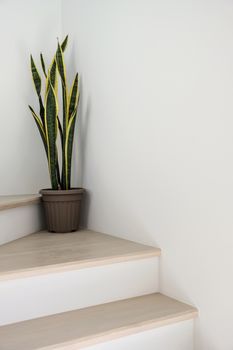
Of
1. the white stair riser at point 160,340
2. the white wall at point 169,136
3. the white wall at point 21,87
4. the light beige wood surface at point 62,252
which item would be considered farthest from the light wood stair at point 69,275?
the white wall at point 21,87

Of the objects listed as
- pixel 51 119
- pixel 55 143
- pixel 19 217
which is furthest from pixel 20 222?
pixel 51 119

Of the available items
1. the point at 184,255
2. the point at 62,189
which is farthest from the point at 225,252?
the point at 62,189

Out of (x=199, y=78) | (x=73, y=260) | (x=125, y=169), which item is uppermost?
(x=199, y=78)

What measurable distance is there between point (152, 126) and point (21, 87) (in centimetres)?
107

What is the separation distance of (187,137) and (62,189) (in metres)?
0.93

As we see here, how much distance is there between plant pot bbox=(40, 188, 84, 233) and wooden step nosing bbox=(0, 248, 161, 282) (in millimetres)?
622

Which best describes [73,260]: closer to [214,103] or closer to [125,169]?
[125,169]

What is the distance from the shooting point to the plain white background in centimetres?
165

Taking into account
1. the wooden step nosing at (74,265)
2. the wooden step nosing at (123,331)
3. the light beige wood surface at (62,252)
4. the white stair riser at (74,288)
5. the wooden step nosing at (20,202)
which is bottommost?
the wooden step nosing at (123,331)

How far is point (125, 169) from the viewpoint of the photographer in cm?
224

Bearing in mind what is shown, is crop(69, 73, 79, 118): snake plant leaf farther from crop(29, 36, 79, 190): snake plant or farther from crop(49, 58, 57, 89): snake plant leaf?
crop(49, 58, 57, 89): snake plant leaf

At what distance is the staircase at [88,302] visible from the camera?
152 cm

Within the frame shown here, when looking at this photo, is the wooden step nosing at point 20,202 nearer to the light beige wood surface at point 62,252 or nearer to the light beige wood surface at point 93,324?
the light beige wood surface at point 62,252

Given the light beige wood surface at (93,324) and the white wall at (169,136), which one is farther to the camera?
the white wall at (169,136)
